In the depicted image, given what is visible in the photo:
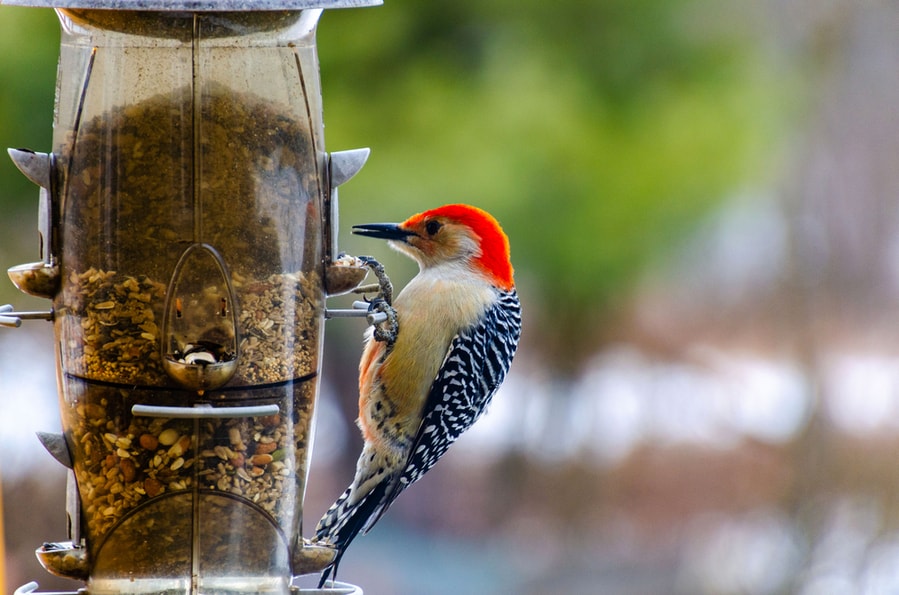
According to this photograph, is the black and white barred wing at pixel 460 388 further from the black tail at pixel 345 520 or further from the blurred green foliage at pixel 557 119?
the blurred green foliage at pixel 557 119

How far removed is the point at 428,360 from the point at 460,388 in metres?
0.17

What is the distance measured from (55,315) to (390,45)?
7.75 metres

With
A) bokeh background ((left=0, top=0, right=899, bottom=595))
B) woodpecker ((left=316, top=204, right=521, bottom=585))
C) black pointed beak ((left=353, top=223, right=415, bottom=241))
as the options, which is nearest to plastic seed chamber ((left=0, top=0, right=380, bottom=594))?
black pointed beak ((left=353, top=223, right=415, bottom=241))

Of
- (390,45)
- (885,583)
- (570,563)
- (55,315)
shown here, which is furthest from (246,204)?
(570,563)

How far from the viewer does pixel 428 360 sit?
462cm

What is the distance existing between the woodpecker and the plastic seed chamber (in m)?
0.88

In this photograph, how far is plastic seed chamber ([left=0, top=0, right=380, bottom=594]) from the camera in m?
3.34

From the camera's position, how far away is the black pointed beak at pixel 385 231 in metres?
4.44

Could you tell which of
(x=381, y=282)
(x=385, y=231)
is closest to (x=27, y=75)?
(x=385, y=231)

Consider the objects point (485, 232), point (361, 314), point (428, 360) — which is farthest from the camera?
point (485, 232)

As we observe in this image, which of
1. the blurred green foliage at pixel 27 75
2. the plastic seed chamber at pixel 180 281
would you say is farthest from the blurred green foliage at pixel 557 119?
the plastic seed chamber at pixel 180 281

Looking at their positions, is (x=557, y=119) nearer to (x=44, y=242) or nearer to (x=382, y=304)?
(x=382, y=304)

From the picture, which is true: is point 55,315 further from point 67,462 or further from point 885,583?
point 885,583

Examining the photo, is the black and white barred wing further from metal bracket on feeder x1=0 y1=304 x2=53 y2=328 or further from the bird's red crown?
metal bracket on feeder x1=0 y1=304 x2=53 y2=328
